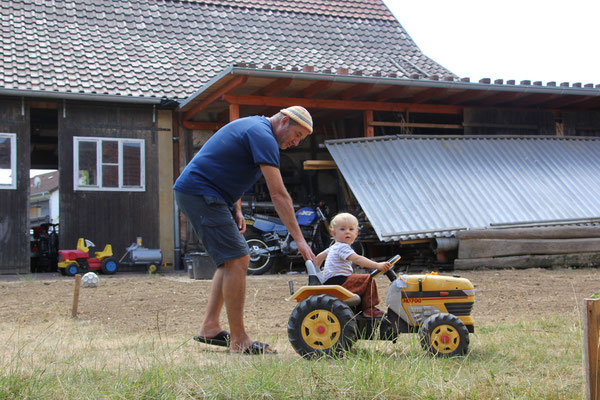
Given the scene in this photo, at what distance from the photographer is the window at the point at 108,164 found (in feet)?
42.4

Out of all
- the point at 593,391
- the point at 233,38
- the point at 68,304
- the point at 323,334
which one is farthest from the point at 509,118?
the point at 593,391

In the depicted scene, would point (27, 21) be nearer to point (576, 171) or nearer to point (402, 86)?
point (402, 86)

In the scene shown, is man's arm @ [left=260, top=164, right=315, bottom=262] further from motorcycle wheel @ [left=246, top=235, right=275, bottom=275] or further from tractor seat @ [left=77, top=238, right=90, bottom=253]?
tractor seat @ [left=77, top=238, right=90, bottom=253]

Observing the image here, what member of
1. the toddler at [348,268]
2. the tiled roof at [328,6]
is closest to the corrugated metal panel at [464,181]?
the toddler at [348,268]

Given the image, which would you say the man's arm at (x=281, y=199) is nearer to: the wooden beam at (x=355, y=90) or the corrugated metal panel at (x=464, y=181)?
the corrugated metal panel at (x=464, y=181)

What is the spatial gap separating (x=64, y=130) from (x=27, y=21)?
3448 mm

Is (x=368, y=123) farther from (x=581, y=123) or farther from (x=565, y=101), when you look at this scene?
(x=581, y=123)

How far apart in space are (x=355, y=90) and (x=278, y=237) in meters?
2.98

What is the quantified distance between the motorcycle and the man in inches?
264

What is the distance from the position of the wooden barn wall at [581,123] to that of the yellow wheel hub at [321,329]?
12.2m

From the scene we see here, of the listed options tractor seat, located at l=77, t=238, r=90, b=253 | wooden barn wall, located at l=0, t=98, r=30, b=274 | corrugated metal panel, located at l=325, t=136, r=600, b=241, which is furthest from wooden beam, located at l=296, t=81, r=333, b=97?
wooden barn wall, located at l=0, t=98, r=30, b=274

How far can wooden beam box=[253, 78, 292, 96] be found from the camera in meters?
11.3

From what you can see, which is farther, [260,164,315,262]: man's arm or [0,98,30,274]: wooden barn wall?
[0,98,30,274]: wooden barn wall

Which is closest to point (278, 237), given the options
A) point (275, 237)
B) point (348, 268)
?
point (275, 237)
